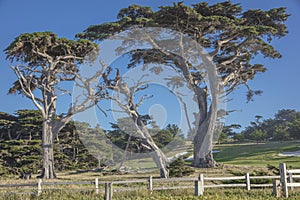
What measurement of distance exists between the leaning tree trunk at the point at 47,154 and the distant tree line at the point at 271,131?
23.3 metres

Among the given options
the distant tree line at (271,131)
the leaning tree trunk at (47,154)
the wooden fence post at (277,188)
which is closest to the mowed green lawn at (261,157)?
the distant tree line at (271,131)

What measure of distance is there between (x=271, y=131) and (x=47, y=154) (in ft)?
156

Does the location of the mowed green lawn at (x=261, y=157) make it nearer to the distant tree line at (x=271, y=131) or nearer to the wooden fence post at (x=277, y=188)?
the distant tree line at (x=271, y=131)

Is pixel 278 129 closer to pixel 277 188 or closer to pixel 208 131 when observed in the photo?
pixel 208 131

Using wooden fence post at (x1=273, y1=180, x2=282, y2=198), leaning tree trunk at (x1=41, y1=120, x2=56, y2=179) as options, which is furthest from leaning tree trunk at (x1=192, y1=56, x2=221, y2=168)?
wooden fence post at (x1=273, y1=180, x2=282, y2=198)

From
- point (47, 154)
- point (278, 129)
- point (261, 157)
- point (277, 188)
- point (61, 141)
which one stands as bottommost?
point (277, 188)

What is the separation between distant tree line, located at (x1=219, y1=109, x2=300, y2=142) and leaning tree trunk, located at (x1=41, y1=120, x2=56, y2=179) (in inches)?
918

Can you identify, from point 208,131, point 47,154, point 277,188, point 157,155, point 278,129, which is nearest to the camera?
point 277,188

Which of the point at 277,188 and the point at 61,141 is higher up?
the point at 61,141

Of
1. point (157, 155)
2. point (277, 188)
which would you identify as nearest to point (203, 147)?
point (157, 155)

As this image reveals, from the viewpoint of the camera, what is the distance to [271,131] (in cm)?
6075

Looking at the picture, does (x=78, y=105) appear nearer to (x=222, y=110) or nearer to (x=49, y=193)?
(x=222, y=110)

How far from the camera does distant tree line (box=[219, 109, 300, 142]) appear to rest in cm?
4997

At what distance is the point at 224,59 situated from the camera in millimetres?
26938
